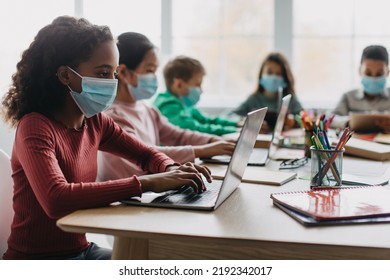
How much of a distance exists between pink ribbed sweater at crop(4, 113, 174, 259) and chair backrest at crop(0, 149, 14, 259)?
0.16 feet

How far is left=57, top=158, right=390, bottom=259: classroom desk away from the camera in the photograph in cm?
99

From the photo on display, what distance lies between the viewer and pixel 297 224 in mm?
1090

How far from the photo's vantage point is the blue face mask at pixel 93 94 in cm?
145

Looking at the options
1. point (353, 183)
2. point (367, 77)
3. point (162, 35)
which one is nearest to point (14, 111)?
point (353, 183)

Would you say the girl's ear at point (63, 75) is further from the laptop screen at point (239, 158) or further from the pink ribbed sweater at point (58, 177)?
the laptop screen at point (239, 158)

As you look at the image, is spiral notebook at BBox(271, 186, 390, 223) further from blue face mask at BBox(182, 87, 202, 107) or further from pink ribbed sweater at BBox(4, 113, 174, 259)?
blue face mask at BBox(182, 87, 202, 107)

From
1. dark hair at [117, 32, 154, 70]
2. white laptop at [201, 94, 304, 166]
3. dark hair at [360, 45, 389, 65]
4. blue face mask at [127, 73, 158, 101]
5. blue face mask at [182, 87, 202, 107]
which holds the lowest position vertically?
white laptop at [201, 94, 304, 166]

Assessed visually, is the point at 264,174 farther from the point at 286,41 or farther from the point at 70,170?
the point at 286,41

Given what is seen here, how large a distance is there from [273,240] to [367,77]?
98.9 inches

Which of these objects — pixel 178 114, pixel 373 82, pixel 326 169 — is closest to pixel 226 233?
pixel 326 169

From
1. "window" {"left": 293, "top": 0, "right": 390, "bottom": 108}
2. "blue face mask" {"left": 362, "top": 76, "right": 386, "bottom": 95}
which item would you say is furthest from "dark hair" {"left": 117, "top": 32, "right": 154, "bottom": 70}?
"window" {"left": 293, "top": 0, "right": 390, "bottom": 108}

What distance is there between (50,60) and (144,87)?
791mm

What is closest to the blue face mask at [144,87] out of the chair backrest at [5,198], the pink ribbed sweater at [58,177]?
the pink ribbed sweater at [58,177]

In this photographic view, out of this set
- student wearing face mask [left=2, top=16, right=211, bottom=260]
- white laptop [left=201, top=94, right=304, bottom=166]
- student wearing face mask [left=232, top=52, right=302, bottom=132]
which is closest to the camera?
student wearing face mask [left=2, top=16, right=211, bottom=260]
